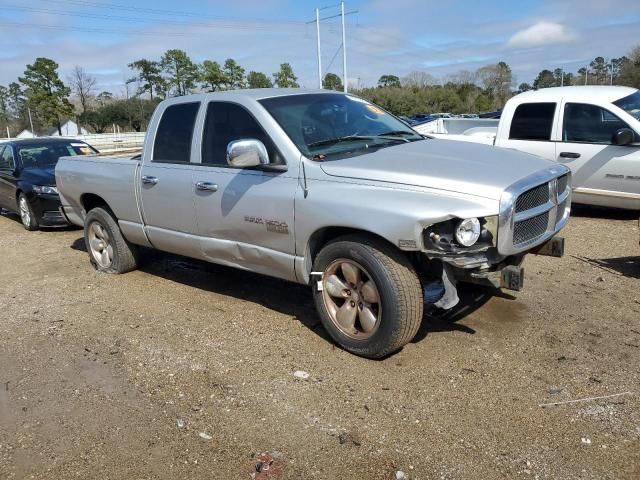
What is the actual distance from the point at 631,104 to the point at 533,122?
4.26ft

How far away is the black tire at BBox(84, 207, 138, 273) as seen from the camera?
631cm

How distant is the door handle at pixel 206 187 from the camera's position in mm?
4801

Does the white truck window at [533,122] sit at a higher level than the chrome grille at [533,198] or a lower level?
higher

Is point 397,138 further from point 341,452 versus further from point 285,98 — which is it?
point 341,452

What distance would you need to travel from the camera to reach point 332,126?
466 centimetres

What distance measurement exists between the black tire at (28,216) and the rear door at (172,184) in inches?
194

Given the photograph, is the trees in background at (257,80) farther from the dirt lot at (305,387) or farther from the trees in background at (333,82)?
the dirt lot at (305,387)

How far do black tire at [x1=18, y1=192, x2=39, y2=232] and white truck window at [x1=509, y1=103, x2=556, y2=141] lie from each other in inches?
311

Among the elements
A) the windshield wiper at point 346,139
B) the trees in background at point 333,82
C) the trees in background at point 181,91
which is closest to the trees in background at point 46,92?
the trees in background at point 181,91

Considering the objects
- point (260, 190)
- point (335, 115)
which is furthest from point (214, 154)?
point (335, 115)

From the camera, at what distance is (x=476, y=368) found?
388 cm

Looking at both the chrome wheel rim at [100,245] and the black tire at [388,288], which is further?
the chrome wheel rim at [100,245]

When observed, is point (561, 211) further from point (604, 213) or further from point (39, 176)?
point (39, 176)

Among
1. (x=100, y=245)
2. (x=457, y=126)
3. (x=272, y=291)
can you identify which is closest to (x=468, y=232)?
(x=272, y=291)
